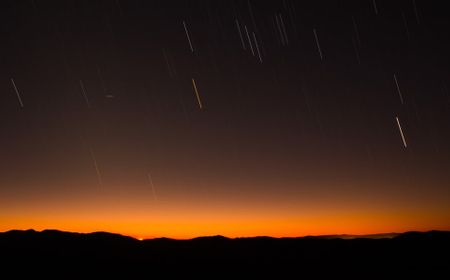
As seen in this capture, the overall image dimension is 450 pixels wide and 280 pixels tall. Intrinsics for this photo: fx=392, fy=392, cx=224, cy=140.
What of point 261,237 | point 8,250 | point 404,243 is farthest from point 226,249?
point 8,250

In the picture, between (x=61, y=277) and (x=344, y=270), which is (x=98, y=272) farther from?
(x=344, y=270)

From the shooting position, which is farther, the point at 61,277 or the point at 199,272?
the point at 199,272

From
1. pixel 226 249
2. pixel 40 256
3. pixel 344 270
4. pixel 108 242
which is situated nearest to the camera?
pixel 344 270

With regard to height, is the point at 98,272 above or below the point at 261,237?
above

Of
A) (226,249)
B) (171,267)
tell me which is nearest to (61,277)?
(171,267)

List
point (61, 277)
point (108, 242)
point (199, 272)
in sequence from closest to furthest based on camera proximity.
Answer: point (61, 277)
point (199, 272)
point (108, 242)

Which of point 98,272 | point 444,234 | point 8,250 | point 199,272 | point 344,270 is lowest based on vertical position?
point 444,234

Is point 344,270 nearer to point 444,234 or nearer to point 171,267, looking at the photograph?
point 171,267
